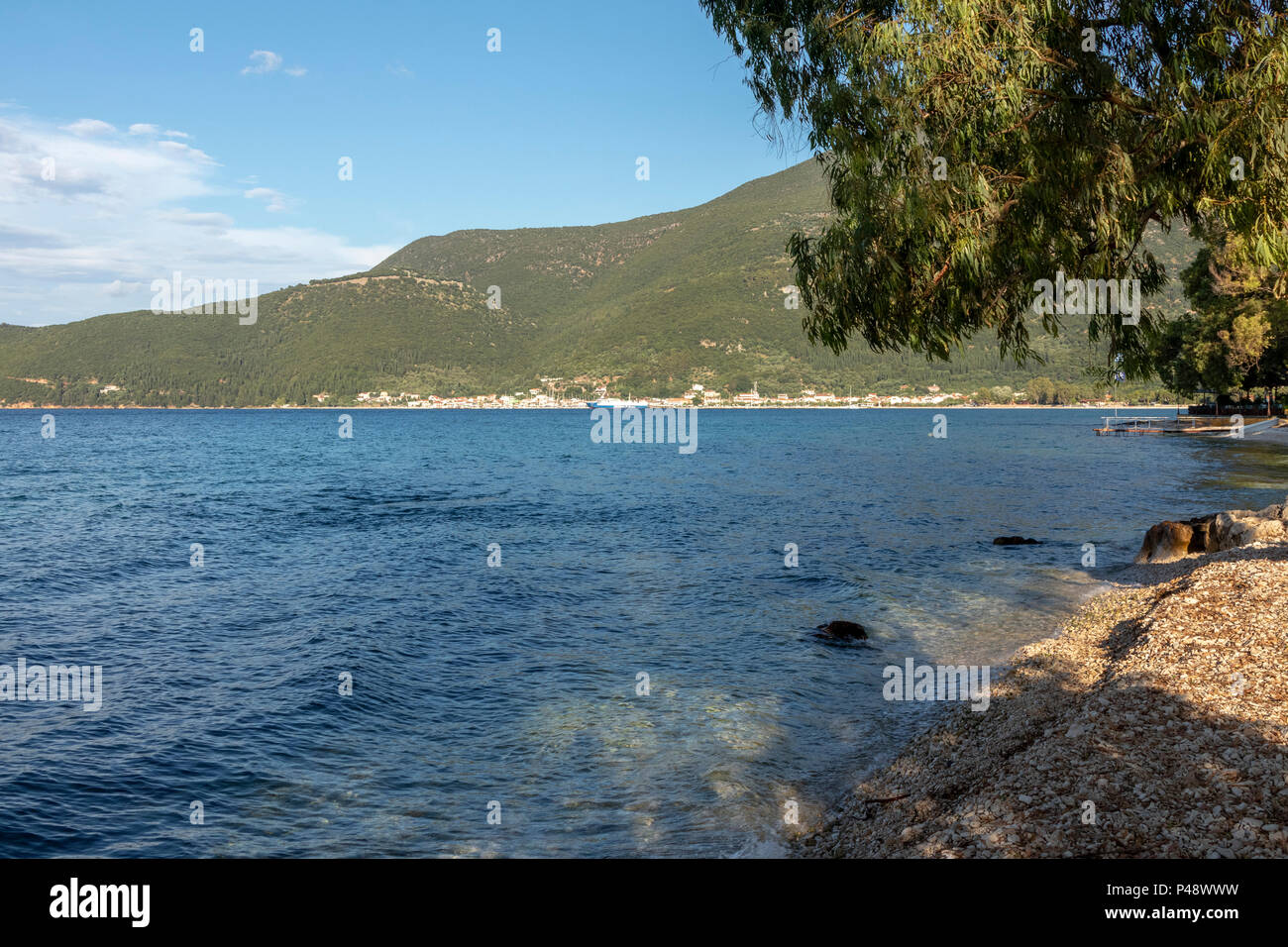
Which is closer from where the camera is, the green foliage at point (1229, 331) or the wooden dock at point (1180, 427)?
the green foliage at point (1229, 331)

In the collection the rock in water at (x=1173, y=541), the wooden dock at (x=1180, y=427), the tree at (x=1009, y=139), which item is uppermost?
the tree at (x=1009, y=139)

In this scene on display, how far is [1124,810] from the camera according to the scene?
7.91m

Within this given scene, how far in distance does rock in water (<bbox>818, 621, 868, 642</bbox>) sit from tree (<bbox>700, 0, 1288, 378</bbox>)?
32.8 feet

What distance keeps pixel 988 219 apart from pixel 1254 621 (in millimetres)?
7721

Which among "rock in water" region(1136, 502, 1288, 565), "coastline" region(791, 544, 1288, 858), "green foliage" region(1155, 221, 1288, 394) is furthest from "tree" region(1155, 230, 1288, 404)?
"coastline" region(791, 544, 1288, 858)

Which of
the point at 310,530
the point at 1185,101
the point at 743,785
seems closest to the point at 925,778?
the point at 743,785

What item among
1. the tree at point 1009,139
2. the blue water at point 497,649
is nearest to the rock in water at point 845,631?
Answer: the blue water at point 497,649

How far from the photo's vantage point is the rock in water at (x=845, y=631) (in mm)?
20812

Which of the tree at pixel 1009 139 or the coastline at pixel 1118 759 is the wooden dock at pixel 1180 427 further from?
the tree at pixel 1009 139

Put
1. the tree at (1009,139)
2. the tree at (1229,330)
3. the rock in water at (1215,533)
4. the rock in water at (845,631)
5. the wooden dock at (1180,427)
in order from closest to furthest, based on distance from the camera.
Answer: the tree at (1009,139)
the rock in water at (845,631)
the rock in water at (1215,533)
the tree at (1229,330)
the wooden dock at (1180,427)

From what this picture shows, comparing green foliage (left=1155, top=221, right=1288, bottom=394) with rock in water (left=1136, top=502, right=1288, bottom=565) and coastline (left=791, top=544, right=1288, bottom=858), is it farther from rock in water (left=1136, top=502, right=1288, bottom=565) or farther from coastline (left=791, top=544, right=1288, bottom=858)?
coastline (left=791, top=544, right=1288, bottom=858)

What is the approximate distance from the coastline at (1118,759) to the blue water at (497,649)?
1417 mm

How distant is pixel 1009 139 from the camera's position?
39.1 ft
